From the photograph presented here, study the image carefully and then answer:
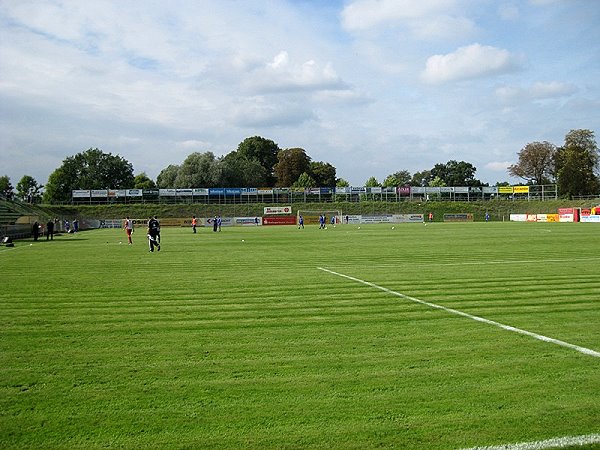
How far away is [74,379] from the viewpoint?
5.95 meters

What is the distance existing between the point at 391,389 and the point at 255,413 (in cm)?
150

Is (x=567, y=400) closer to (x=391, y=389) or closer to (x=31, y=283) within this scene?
(x=391, y=389)

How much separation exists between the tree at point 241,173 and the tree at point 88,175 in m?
25.1

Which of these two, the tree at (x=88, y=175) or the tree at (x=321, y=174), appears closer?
the tree at (x=88, y=175)

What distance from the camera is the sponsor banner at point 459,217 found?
90.1 meters

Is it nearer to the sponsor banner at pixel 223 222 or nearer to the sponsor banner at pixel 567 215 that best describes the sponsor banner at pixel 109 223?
the sponsor banner at pixel 223 222

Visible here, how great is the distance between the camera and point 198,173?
113 metres

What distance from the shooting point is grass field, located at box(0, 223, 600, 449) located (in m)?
4.52

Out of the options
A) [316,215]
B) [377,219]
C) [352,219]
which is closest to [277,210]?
[316,215]

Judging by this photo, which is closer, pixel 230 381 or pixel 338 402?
pixel 338 402

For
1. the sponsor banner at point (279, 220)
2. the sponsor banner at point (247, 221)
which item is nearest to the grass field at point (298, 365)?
the sponsor banner at point (247, 221)

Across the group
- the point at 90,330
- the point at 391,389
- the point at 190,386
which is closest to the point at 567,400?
the point at 391,389

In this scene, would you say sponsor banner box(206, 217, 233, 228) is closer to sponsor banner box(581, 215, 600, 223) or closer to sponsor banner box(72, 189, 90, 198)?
sponsor banner box(72, 189, 90, 198)

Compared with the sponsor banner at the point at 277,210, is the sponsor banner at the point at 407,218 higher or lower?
lower
